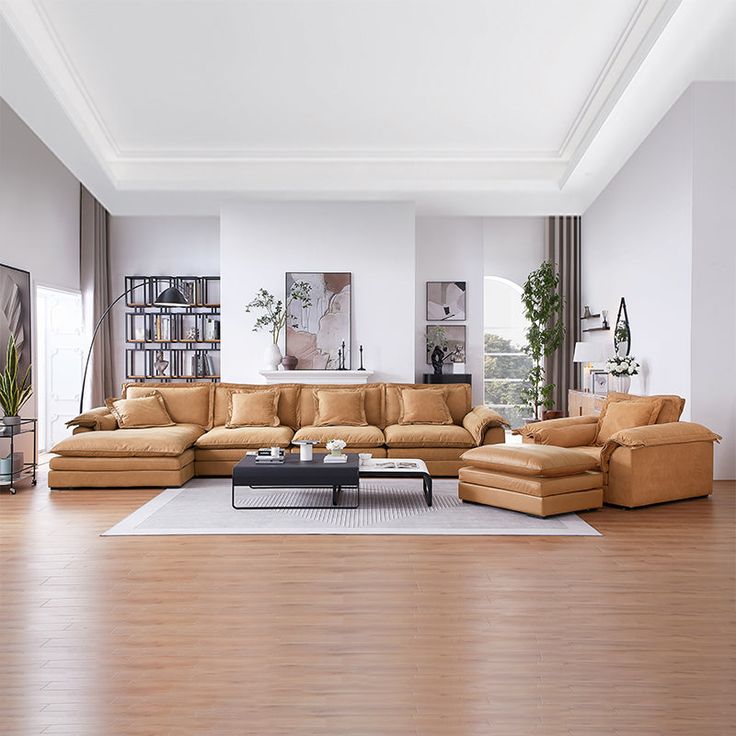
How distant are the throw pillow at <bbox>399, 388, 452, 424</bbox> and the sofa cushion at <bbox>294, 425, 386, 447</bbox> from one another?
50 centimetres

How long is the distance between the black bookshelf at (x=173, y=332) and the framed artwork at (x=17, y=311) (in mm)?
2659

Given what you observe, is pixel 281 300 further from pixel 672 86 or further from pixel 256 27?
pixel 672 86

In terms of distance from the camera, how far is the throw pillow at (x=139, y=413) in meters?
7.43

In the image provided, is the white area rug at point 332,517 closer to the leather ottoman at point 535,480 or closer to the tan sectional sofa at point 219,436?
the leather ottoman at point 535,480

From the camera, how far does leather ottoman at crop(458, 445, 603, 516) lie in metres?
5.42

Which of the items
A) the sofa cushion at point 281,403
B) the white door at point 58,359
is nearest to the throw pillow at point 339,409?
the sofa cushion at point 281,403

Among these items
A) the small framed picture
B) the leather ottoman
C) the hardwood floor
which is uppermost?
the small framed picture

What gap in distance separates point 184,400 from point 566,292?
6039mm

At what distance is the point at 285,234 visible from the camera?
30.6ft

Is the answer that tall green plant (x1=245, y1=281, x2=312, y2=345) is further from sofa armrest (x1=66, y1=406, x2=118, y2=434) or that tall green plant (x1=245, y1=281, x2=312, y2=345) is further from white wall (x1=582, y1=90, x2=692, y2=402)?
white wall (x1=582, y1=90, x2=692, y2=402)

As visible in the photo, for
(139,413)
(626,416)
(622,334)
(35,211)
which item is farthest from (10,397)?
(622,334)

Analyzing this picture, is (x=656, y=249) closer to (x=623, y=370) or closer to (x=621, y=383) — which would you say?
A: (x=623, y=370)

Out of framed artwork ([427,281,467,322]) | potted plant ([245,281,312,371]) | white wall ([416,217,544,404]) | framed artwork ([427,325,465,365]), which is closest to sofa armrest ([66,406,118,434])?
potted plant ([245,281,312,371])

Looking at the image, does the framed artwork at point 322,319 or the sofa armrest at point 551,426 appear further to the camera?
the framed artwork at point 322,319
